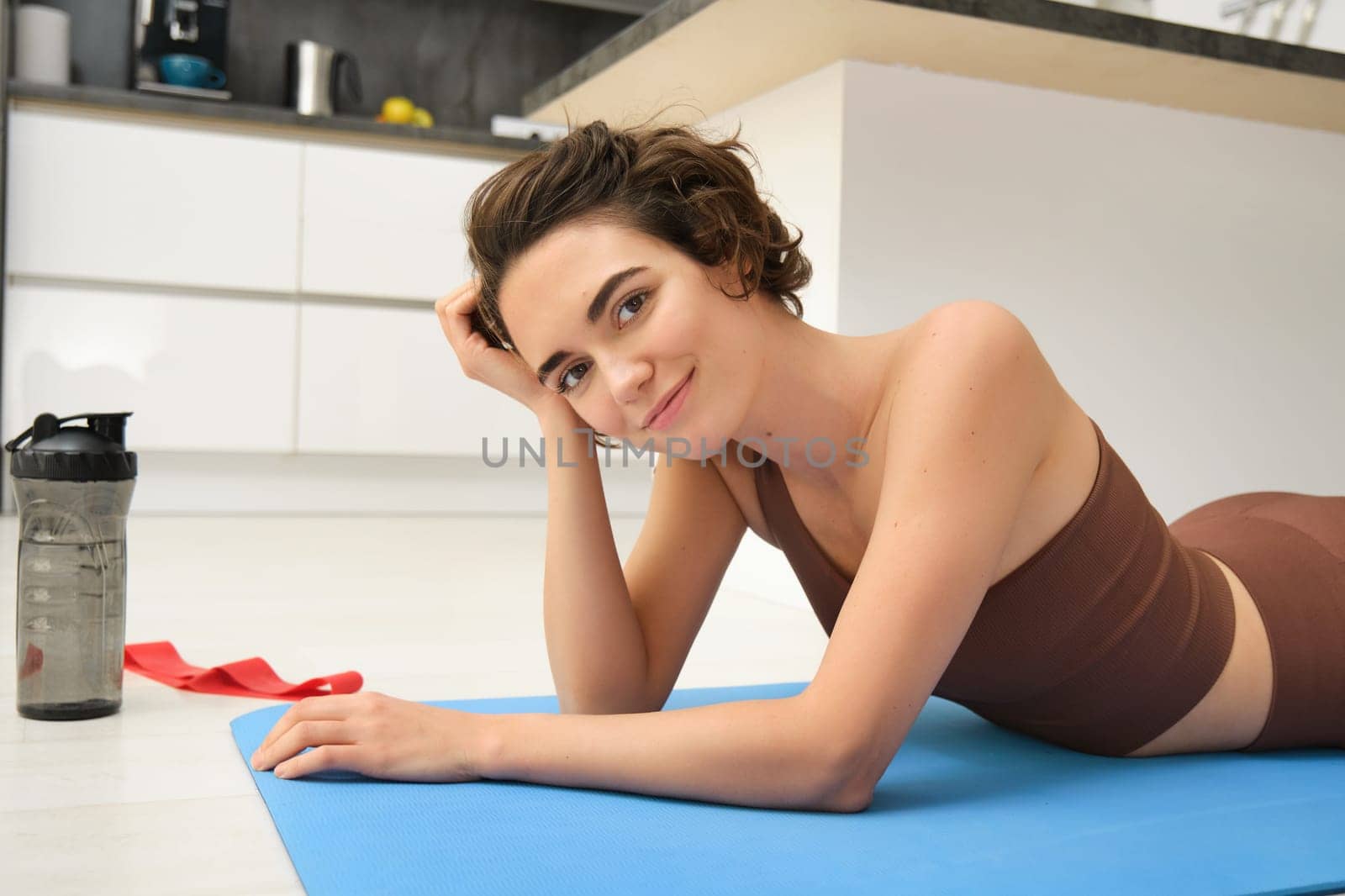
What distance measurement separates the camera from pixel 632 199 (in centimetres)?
112

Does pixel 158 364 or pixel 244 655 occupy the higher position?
pixel 158 364

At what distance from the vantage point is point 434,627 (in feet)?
7.01

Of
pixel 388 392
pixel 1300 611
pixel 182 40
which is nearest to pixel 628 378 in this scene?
pixel 1300 611

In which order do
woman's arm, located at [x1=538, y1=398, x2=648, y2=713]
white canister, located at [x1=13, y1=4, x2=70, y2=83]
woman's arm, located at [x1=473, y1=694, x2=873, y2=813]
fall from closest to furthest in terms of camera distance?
woman's arm, located at [x1=473, y1=694, x2=873, y2=813] < woman's arm, located at [x1=538, y1=398, x2=648, y2=713] < white canister, located at [x1=13, y1=4, x2=70, y2=83]

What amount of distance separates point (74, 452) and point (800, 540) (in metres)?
0.75

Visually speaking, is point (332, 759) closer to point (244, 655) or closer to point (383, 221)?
point (244, 655)

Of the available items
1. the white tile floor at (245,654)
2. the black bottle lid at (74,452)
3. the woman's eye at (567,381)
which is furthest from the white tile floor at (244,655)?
the woman's eye at (567,381)

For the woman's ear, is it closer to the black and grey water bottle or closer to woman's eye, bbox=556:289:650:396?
woman's eye, bbox=556:289:650:396

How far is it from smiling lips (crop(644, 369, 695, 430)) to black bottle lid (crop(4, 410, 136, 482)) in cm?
57

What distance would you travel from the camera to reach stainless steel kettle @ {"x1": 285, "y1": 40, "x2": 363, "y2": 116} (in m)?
4.16

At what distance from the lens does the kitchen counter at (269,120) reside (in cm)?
352

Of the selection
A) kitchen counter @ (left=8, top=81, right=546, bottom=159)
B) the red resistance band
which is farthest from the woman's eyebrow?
kitchen counter @ (left=8, top=81, right=546, bottom=159)

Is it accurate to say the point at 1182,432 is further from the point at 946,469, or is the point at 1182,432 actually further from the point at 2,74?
the point at 2,74

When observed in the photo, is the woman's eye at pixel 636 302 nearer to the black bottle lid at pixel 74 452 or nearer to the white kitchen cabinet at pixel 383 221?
the black bottle lid at pixel 74 452
